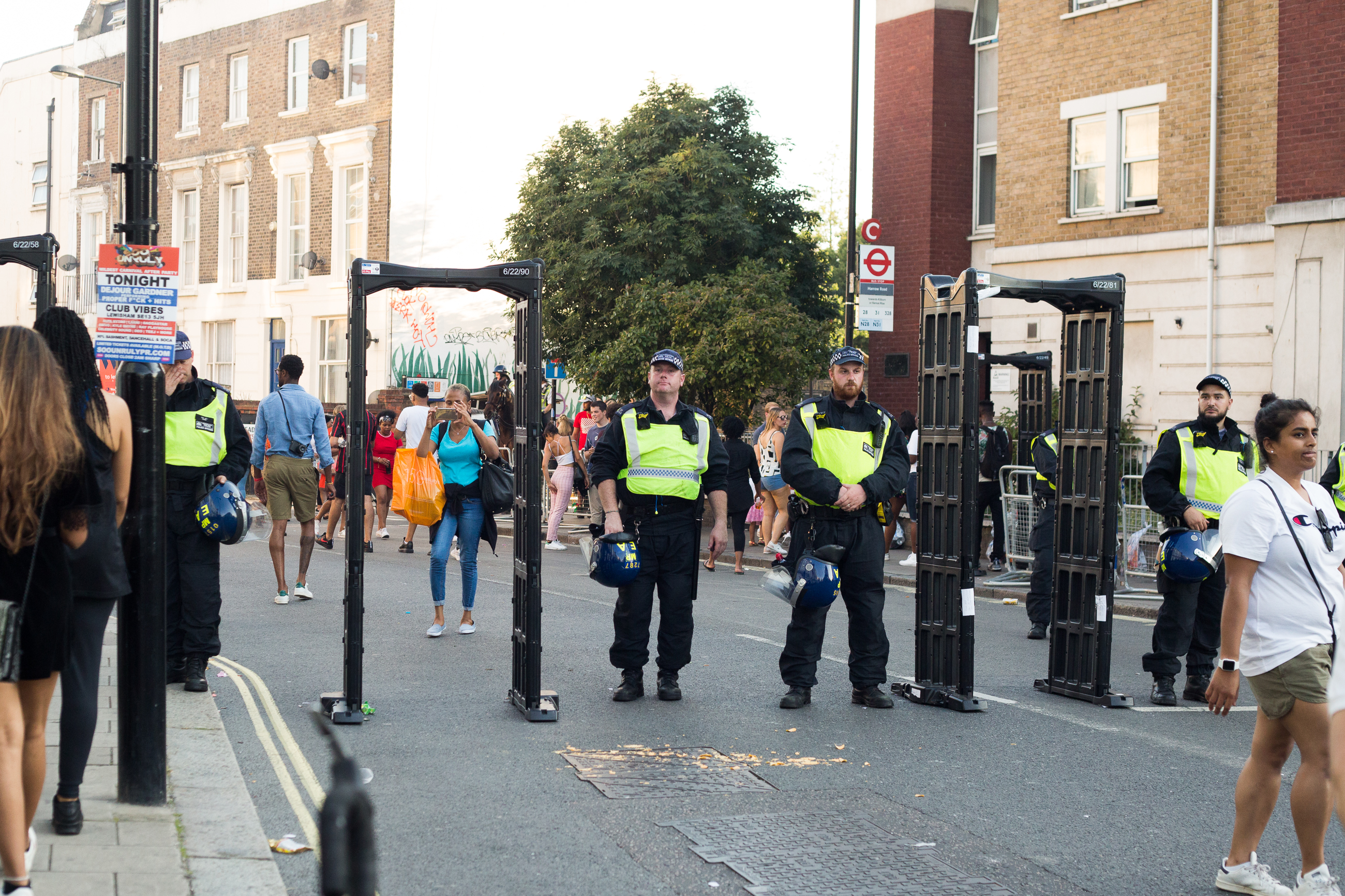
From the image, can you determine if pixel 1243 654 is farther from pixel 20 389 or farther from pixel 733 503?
pixel 733 503

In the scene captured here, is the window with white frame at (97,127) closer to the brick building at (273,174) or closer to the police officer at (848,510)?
the brick building at (273,174)

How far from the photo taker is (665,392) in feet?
27.0

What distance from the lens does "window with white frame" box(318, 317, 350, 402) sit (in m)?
33.8

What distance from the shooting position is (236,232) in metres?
36.5

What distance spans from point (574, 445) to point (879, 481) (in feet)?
40.2

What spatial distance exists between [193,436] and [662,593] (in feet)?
9.45

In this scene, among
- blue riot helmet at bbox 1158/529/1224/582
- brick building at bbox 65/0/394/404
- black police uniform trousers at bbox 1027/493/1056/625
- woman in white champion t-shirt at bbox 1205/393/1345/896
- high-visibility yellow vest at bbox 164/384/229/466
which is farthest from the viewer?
brick building at bbox 65/0/394/404

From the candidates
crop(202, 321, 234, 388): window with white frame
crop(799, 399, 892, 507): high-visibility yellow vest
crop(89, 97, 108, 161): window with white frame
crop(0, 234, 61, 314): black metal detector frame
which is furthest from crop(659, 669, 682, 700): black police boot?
crop(89, 97, 108, 161): window with white frame

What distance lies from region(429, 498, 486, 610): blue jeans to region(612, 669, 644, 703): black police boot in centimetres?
260

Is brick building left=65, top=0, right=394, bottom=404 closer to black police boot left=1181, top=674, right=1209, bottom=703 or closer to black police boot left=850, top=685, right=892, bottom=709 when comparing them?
black police boot left=850, top=685, right=892, bottom=709

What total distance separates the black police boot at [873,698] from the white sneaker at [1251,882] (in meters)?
3.27

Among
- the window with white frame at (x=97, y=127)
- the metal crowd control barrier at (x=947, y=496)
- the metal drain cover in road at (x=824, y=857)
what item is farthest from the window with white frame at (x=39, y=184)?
the metal drain cover in road at (x=824, y=857)

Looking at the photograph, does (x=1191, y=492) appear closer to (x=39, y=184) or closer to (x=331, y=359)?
(x=331, y=359)

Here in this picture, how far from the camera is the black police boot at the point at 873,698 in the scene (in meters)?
8.15
